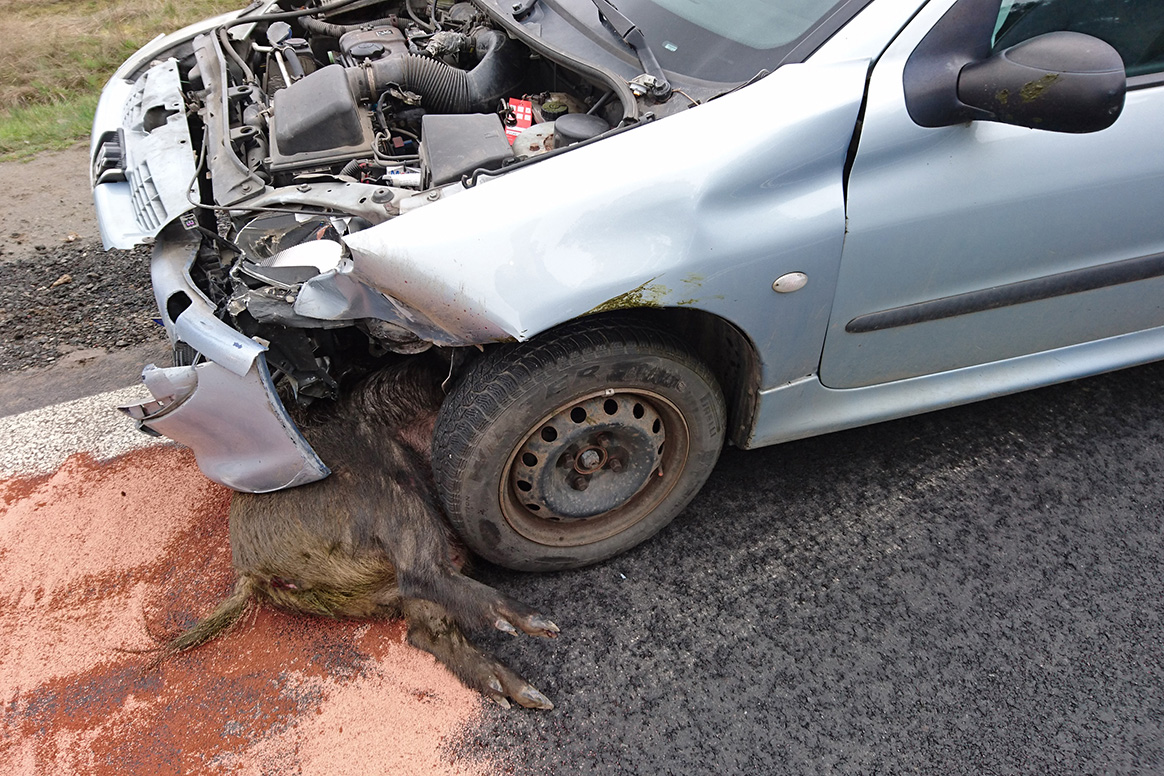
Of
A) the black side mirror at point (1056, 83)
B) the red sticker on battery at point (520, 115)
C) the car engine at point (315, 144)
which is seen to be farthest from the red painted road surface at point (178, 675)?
the black side mirror at point (1056, 83)

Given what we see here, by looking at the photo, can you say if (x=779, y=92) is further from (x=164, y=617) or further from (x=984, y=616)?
(x=164, y=617)

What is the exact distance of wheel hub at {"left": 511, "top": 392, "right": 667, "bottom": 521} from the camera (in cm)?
190

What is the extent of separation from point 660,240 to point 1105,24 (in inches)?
50.7

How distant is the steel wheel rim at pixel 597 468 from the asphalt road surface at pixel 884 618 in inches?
7.5

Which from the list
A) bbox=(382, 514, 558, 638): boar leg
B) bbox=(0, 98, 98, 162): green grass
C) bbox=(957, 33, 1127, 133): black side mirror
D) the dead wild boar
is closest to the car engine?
the dead wild boar

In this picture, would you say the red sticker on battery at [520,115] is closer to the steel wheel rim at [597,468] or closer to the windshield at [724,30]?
the windshield at [724,30]

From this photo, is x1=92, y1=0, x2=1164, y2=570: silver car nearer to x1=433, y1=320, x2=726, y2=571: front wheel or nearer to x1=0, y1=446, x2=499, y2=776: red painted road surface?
x1=433, y1=320, x2=726, y2=571: front wheel

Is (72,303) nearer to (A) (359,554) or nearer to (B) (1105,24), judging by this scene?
(A) (359,554)

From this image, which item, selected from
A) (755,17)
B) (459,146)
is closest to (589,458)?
(459,146)

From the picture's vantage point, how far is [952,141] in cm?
169

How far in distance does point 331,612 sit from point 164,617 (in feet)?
1.67

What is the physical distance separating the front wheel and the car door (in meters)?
0.44

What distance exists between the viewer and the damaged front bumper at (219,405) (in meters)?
1.73

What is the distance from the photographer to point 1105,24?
1807mm
